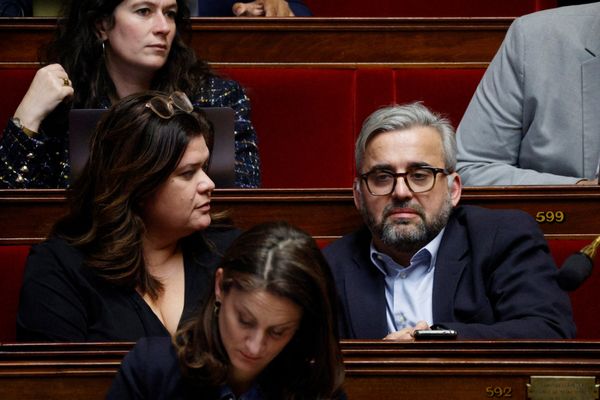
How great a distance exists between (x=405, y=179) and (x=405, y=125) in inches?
2.0

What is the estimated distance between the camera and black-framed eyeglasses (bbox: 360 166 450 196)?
97 centimetres

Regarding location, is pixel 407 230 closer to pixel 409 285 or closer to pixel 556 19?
pixel 409 285

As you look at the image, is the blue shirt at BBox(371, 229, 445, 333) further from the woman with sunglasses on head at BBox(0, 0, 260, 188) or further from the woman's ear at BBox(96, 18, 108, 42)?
the woman's ear at BBox(96, 18, 108, 42)

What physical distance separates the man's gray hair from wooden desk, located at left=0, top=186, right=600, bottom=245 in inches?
2.0

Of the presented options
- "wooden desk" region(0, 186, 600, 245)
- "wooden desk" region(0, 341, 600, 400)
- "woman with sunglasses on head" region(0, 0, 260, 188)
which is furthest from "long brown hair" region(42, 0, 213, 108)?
"wooden desk" region(0, 341, 600, 400)

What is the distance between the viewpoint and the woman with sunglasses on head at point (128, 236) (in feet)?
2.94

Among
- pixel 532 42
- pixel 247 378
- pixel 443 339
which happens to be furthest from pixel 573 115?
pixel 247 378

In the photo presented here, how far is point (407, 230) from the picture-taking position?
37.7 inches

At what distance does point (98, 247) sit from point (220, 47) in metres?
0.49

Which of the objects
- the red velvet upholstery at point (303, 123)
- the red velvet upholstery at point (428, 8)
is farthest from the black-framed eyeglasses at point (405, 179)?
the red velvet upholstery at point (428, 8)

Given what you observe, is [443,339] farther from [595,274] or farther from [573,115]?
[573,115]

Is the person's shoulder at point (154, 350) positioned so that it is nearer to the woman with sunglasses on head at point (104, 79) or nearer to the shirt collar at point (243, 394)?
the shirt collar at point (243, 394)

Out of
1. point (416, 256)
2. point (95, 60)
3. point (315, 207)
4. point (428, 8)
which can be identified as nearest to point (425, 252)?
point (416, 256)

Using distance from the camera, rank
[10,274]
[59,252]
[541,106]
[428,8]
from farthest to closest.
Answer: [428,8]
[541,106]
[10,274]
[59,252]
